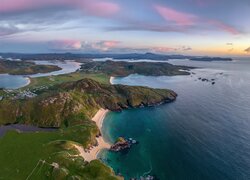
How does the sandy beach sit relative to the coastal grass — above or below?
below

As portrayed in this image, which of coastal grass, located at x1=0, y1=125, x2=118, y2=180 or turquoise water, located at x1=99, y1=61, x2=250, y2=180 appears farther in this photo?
turquoise water, located at x1=99, y1=61, x2=250, y2=180

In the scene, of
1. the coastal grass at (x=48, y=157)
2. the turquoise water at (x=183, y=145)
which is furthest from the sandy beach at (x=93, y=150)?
the coastal grass at (x=48, y=157)

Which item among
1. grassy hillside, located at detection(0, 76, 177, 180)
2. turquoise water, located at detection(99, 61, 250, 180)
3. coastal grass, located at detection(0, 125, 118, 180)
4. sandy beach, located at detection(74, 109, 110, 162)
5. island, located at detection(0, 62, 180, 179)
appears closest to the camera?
coastal grass, located at detection(0, 125, 118, 180)

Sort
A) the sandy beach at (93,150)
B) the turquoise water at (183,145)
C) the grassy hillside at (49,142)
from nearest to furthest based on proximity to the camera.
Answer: the grassy hillside at (49,142) → the turquoise water at (183,145) → the sandy beach at (93,150)

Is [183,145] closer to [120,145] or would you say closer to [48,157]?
[120,145]

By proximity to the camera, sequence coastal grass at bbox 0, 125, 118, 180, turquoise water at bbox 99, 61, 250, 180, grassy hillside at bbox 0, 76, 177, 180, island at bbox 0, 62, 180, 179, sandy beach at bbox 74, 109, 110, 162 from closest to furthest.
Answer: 1. coastal grass at bbox 0, 125, 118, 180
2. grassy hillside at bbox 0, 76, 177, 180
3. island at bbox 0, 62, 180, 179
4. turquoise water at bbox 99, 61, 250, 180
5. sandy beach at bbox 74, 109, 110, 162

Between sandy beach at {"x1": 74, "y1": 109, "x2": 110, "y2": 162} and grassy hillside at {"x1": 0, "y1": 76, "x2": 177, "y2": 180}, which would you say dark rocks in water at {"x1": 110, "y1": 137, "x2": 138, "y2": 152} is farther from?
grassy hillside at {"x1": 0, "y1": 76, "x2": 177, "y2": 180}

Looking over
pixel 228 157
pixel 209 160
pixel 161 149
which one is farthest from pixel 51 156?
pixel 228 157

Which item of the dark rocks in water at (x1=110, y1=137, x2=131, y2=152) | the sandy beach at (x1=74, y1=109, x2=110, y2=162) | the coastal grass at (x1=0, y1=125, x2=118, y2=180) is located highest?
the coastal grass at (x1=0, y1=125, x2=118, y2=180)

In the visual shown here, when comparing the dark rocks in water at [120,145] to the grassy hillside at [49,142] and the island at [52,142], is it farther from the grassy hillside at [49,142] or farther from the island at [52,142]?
the grassy hillside at [49,142]

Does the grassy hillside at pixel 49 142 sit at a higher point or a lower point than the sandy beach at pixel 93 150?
higher

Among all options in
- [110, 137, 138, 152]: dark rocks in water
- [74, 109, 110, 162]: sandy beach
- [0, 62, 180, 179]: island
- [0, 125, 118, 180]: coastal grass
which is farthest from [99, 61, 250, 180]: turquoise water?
[0, 125, 118, 180]: coastal grass

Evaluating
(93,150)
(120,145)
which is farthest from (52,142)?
(120,145)
